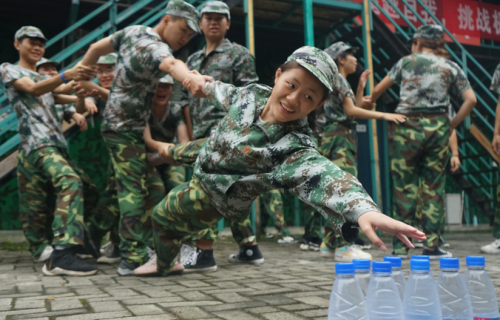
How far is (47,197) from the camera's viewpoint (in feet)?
15.4

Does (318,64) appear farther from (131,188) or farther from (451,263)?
(131,188)

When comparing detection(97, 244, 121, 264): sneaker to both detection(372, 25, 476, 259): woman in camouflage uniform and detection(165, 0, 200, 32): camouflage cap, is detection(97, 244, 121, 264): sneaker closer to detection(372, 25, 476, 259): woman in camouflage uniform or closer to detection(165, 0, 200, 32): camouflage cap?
detection(165, 0, 200, 32): camouflage cap

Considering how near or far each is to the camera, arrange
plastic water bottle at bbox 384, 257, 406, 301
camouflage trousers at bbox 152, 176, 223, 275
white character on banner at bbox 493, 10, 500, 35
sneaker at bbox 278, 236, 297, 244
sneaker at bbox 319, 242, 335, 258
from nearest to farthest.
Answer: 1. plastic water bottle at bbox 384, 257, 406, 301
2. camouflage trousers at bbox 152, 176, 223, 275
3. sneaker at bbox 319, 242, 335, 258
4. sneaker at bbox 278, 236, 297, 244
5. white character on banner at bbox 493, 10, 500, 35

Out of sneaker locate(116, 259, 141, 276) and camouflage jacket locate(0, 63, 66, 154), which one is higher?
camouflage jacket locate(0, 63, 66, 154)

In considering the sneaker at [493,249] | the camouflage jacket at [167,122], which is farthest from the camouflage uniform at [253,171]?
the sneaker at [493,249]

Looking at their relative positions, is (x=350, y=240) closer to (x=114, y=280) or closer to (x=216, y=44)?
(x=114, y=280)

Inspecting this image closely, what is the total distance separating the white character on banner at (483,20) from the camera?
11008 mm

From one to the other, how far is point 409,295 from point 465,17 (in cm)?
1069

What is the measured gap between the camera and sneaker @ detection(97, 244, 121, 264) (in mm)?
4477

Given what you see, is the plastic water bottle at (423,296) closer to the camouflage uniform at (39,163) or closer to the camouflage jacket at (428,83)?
the camouflage uniform at (39,163)

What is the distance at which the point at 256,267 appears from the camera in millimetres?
4082

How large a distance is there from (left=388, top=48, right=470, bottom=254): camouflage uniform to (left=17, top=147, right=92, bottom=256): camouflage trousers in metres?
2.97

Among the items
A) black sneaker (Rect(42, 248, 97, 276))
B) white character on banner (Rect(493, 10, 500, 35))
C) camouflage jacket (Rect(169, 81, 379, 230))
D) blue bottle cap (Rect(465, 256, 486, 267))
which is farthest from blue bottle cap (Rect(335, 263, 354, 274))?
white character on banner (Rect(493, 10, 500, 35))

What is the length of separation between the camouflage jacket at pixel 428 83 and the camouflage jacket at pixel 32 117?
348 cm
